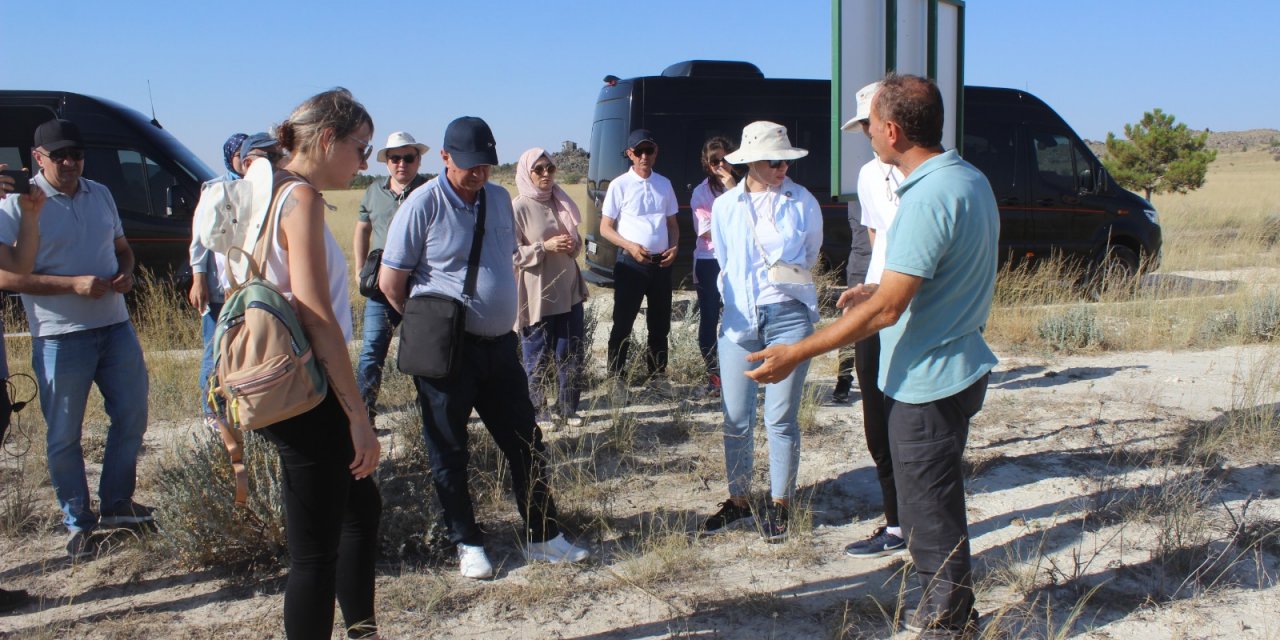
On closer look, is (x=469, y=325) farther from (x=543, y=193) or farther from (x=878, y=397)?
(x=543, y=193)

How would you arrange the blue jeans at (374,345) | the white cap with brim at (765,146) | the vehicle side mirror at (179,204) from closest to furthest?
the white cap with brim at (765,146), the blue jeans at (374,345), the vehicle side mirror at (179,204)

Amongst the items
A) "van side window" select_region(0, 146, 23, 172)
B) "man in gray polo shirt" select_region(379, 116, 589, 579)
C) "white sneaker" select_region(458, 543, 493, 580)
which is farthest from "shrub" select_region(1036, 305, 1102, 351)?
"van side window" select_region(0, 146, 23, 172)

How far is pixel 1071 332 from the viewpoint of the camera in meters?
7.50

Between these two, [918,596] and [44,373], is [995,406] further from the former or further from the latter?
[44,373]

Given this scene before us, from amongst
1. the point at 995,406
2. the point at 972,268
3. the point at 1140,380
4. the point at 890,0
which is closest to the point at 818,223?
the point at 890,0

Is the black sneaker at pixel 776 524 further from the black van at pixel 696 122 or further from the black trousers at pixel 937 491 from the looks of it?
the black van at pixel 696 122

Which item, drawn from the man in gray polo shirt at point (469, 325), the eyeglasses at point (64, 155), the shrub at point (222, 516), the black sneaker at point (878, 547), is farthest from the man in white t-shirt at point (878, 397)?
the eyeglasses at point (64, 155)

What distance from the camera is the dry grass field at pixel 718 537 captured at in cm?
323

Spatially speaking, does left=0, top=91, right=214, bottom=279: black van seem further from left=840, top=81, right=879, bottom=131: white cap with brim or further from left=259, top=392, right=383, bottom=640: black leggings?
left=840, top=81, right=879, bottom=131: white cap with brim

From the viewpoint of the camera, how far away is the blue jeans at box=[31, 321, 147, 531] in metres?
3.76

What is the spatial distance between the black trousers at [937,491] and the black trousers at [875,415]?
0.86 m

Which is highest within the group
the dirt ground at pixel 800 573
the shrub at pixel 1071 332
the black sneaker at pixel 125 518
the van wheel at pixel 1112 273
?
the van wheel at pixel 1112 273

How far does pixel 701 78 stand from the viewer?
962cm

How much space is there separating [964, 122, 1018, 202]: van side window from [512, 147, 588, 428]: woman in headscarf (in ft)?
20.5
